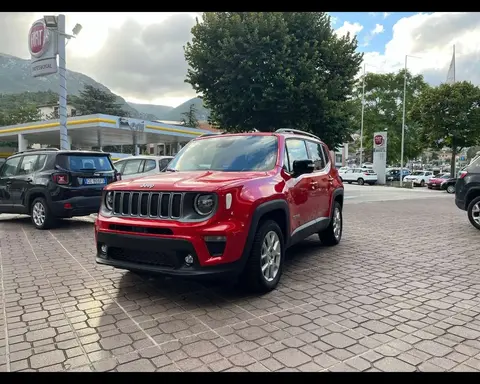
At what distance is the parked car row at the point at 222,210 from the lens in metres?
3.77

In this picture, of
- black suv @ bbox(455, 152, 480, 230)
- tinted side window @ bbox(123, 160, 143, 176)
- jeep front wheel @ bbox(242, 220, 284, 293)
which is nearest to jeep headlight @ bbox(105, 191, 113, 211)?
jeep front wheel @ bbox(242, 220, 284, 293)

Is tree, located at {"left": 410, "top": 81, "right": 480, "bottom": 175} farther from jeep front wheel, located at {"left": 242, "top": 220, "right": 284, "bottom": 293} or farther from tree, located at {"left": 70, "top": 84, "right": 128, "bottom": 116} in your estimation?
tree, located at {"left": 70, "top": 84, "right": 128, "bottom": 116}

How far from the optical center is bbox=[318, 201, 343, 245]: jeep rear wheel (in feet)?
21.8

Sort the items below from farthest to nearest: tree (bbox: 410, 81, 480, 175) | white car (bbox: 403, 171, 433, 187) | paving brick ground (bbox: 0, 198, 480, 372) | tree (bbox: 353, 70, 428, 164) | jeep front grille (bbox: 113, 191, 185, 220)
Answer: tree (bbox: 353, 70, 428, 164) → white car (bbox: 403, 171, 433, 187) → tree (bbox: 410, 81, 480, 175) → jeep front grille (bbox: 113, 191, 185, 220) → paving brick ground (bbox: 0, 198, 480, 372)

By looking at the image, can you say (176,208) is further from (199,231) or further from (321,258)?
(321,258)

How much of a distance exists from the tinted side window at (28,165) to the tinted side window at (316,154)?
6.08 meters

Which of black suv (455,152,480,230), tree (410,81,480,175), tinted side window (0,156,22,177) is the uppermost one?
tree (410,81,480,175)

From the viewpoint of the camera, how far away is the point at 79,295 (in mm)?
4289

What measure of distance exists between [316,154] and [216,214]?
297cm

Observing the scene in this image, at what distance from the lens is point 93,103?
5769 centimetres

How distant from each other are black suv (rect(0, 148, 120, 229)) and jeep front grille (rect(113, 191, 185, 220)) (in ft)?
14.6

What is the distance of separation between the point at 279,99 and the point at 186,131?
60.3 feet

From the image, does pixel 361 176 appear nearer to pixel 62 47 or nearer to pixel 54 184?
pixel 62 47

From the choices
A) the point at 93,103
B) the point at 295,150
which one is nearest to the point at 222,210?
the point at 295,150
